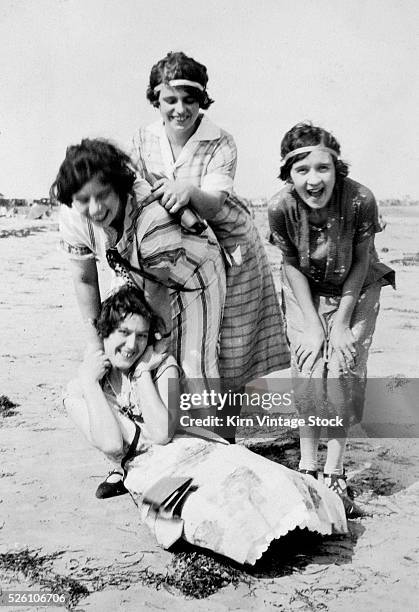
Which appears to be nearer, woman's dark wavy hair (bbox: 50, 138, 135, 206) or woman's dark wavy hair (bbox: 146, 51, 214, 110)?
woman's dark wavy hair (bbox: 50, 138, 135, 206)

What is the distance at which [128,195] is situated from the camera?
2471 mm

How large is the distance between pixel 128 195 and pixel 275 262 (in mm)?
6855

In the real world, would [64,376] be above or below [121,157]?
below

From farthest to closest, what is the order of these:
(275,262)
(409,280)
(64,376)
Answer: (275,262) < (409,280) < (64,376)

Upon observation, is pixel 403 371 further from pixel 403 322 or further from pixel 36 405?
pixel 36 405

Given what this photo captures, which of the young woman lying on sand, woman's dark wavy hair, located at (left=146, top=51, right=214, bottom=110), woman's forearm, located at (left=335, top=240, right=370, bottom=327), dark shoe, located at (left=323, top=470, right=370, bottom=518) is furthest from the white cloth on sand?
woman's dark wavy hair, located at (left=146, top=51, right=214, bottom=110)

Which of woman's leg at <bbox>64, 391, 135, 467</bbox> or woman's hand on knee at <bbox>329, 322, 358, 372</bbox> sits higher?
woman's hand on knee at <bbox>329, 322, 358, 372</bbox>

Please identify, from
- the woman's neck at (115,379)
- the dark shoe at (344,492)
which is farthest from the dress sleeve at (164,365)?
the dark shoe at (344,492)

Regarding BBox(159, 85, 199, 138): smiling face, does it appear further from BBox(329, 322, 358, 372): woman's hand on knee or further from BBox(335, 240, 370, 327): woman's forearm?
BBox(329, 322, 358, 372): woman's hand on knee

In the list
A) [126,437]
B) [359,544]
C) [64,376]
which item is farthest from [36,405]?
[359,544]

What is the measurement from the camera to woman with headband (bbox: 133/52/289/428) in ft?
8.71

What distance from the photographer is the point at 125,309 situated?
8.86 ft

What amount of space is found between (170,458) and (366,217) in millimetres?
1105

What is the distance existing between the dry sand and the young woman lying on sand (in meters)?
0.11
